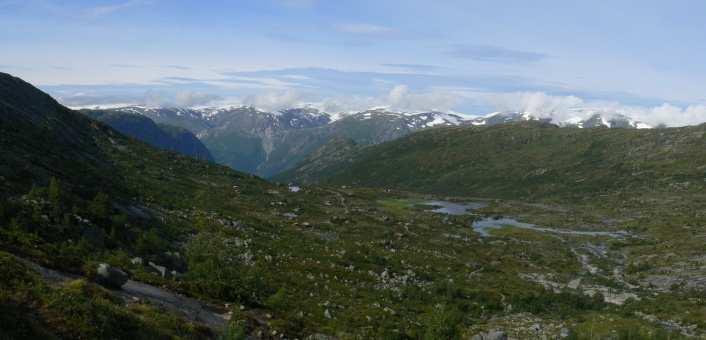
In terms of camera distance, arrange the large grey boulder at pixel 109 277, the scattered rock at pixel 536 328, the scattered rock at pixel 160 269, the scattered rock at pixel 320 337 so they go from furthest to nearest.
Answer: the scattered rock at pixel 536 328
the scattered rock at pixel 160 269
the scattered rock at pixel 320 337
the large grey boulder at pixel 109 277

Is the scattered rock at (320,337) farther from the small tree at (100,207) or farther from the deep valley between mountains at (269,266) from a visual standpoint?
the small tree at (100,207)

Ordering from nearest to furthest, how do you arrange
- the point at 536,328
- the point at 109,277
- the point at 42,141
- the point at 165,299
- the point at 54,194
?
the point at 109,277 < the point at 165,299 < the point at 54,194 < the point at 536,328 < the point at 42,141

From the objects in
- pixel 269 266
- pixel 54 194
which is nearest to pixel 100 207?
pixel 54 194

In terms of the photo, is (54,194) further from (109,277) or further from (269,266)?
(269,266)

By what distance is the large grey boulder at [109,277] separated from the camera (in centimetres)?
1845

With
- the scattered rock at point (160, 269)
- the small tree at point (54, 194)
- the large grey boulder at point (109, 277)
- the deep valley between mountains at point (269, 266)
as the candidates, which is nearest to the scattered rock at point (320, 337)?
the deep valley between mountains at point (269, 266)

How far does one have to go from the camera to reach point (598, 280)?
165ft

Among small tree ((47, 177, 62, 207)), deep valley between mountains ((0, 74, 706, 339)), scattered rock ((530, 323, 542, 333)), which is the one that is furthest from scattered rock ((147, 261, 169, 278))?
scattered rock ((530, 323, 542, 333))

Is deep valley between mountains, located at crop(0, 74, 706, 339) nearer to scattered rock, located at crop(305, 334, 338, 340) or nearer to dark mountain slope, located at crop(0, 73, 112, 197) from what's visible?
scattered rock, located at crop(305, 334, 338, 340)

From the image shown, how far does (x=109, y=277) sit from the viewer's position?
60.9 ft

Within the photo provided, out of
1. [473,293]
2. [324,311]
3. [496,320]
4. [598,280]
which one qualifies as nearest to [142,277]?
[324,311]

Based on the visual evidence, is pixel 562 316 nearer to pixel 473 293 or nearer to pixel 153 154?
pixel 473 293

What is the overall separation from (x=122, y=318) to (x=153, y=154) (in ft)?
293

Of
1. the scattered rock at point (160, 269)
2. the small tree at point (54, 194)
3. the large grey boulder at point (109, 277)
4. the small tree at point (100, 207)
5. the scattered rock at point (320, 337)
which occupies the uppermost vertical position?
the small tree at point (54, 194)
